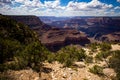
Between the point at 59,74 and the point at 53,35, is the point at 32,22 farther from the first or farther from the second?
the point at 59,74

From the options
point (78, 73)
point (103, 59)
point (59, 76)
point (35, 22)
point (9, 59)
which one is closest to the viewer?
point (59, 76)

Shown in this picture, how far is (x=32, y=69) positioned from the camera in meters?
14.0

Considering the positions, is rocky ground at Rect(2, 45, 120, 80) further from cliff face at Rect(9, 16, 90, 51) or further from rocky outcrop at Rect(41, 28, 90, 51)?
cliff face at Rect(9, 16, 90, 51)

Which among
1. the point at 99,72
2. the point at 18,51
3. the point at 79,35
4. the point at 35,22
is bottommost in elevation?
the point at 79,35

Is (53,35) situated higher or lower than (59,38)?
higher

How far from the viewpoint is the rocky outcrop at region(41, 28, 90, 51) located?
4582 inches

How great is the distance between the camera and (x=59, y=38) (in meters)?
130

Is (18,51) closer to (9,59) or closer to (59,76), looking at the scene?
(9,59)

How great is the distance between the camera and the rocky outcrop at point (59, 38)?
116m

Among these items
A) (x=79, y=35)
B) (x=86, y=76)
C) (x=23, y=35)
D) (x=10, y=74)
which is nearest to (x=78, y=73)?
(x=86, y=76)

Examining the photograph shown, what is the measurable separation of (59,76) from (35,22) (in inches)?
5411

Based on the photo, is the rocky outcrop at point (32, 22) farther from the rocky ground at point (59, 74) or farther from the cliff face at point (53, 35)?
the rocky ground at point (59, 74)

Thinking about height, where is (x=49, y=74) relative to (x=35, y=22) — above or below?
A: above

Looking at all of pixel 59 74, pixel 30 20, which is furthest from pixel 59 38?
pixel 59 74
